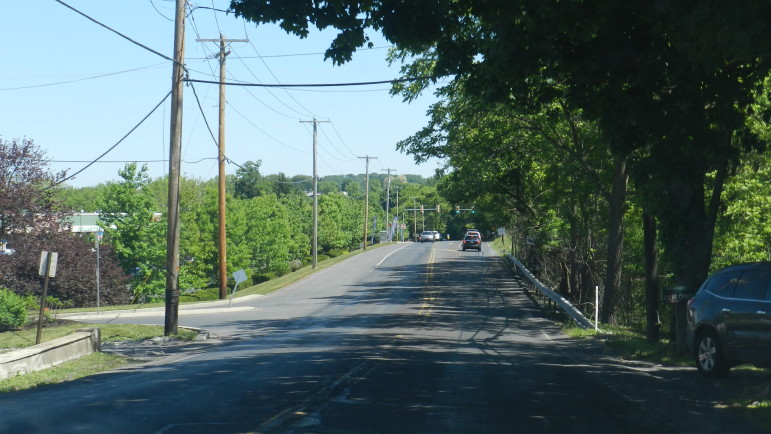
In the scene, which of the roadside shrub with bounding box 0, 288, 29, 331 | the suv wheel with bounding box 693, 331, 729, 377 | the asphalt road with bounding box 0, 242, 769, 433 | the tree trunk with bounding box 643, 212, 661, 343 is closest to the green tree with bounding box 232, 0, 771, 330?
the suv wheel with bounding box 693, 331, 729, 377

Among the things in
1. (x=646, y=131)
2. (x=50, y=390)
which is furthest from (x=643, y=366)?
(x=50, y=390)

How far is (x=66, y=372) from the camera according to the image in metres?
14.9

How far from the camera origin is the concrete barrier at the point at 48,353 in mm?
14047

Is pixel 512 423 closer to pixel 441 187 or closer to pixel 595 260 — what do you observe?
pixel 595 260

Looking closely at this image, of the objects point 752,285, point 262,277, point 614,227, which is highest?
point 614,227

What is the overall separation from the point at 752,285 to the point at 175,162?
637 inches

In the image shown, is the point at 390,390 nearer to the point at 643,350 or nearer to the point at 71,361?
the point at 643,350

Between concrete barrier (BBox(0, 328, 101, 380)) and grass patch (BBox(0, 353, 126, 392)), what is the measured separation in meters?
0.14

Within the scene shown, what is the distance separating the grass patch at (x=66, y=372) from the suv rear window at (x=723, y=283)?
1084 centimetres

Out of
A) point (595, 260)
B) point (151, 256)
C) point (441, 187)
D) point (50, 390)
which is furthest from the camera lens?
point (151, 256)

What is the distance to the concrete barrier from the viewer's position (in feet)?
46.1

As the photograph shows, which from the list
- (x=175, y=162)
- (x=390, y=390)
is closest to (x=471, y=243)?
(x=175, y=162)

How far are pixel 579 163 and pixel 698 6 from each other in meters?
19.4

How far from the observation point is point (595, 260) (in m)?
35.4
